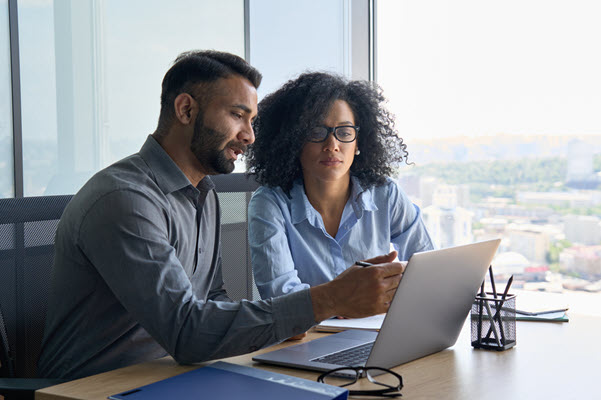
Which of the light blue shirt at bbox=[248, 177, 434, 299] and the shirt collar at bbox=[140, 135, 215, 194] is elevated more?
the shirt collar at bbox=[140, 135, 215, 194]

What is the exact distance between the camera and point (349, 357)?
4.01ft

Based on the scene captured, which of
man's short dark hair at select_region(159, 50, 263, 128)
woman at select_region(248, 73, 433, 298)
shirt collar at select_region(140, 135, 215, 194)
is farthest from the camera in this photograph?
woman at select_region(248, 73, 433, 298)

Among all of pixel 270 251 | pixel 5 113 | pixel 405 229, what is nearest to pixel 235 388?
pixel 270 251

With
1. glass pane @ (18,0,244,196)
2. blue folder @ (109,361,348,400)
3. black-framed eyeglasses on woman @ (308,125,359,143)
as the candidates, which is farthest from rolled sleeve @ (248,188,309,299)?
glass pane @ (18,0,244,196)

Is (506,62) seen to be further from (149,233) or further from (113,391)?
(113,391)

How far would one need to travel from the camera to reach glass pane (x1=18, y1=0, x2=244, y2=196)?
2.14m

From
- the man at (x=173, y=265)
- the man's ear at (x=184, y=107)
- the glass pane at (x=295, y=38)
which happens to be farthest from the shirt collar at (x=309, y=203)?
the glass pane at (x=295, y=38)

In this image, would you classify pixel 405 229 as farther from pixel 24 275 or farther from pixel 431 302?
pixel 24 275

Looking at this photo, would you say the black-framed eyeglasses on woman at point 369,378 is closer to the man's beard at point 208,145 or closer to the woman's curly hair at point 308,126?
the man's beard at point 208,145

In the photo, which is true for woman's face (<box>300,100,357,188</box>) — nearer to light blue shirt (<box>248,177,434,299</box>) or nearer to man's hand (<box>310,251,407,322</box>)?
light blue shirt (<box>248,177,434,299</box>)

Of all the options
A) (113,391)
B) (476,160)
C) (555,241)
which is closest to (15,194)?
(113,391)

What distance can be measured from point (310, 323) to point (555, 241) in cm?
228

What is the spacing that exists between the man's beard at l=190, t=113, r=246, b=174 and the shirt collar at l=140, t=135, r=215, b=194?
0.08 m

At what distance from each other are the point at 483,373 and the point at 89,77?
178cm
